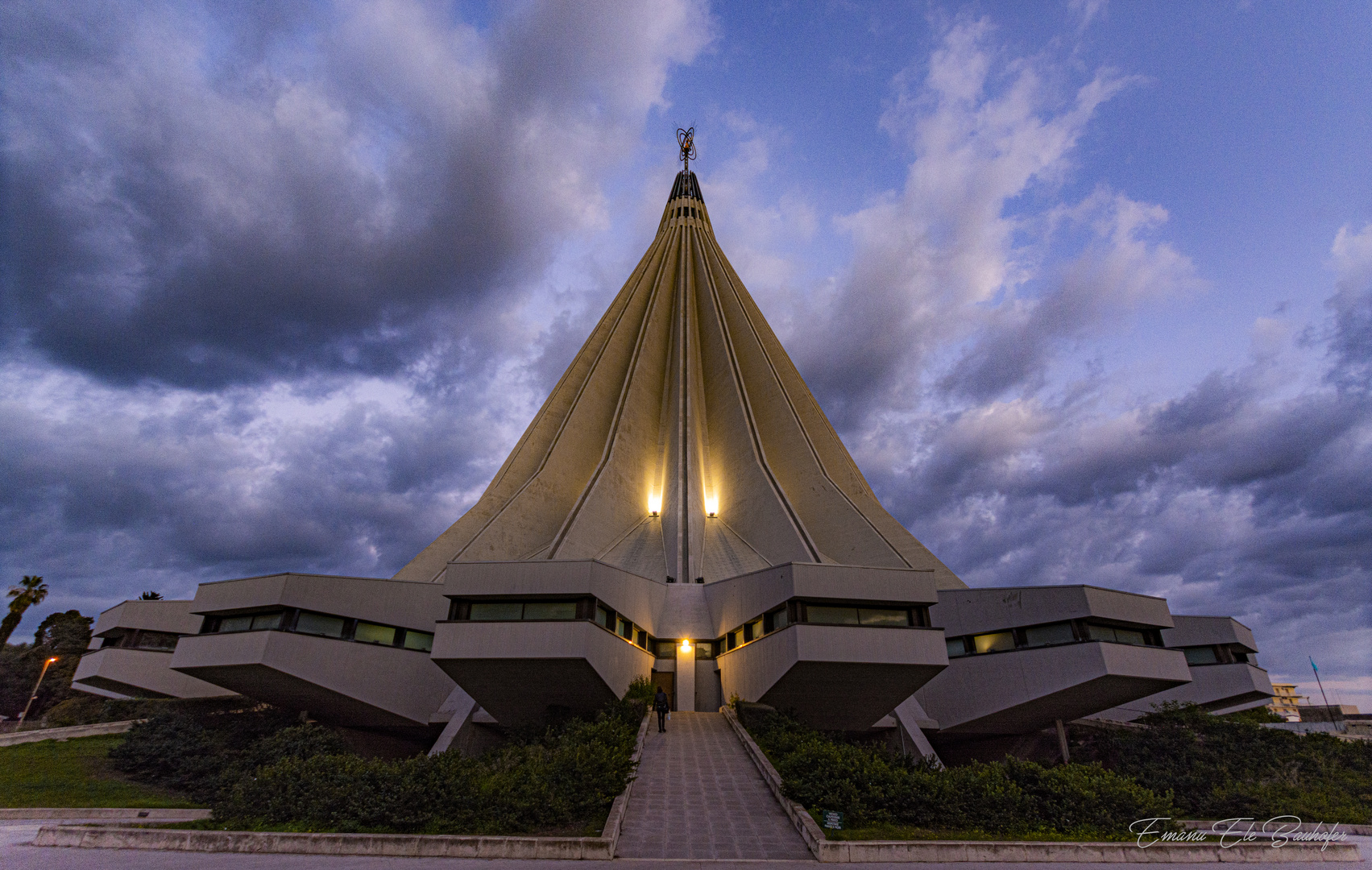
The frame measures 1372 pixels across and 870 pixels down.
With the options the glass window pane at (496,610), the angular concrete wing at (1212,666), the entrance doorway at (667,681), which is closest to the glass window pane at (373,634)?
the glass window pane at (496,610)

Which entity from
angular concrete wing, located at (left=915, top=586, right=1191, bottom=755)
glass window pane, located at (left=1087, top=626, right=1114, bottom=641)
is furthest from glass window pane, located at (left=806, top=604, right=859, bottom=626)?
glass window pane, located at (left=1087, top=626, right=1114, bottom=641)

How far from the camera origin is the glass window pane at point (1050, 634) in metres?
16.8

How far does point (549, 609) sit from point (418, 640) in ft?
18.4

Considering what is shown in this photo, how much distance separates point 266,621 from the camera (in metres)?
16.5

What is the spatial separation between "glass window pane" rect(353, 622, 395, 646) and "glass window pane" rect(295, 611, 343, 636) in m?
0.41

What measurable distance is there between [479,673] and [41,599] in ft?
111

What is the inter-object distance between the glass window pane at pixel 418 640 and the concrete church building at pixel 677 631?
77 mm

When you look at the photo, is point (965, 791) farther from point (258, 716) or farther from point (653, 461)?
point (653, 461)

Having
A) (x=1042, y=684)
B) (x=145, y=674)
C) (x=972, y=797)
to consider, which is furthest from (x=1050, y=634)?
(x=145, y=674)

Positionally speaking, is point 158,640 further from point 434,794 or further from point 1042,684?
point 1042,684

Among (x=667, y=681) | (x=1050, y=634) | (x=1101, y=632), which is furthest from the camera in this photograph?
(x=667, y=681)

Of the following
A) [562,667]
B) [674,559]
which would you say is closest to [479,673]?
[562,667]

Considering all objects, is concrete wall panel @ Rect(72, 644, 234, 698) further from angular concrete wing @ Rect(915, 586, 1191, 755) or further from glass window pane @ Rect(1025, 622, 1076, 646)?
glass window pane @ Rect(1025, 622, 1076, 646)

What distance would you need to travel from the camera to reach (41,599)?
33594 mm
